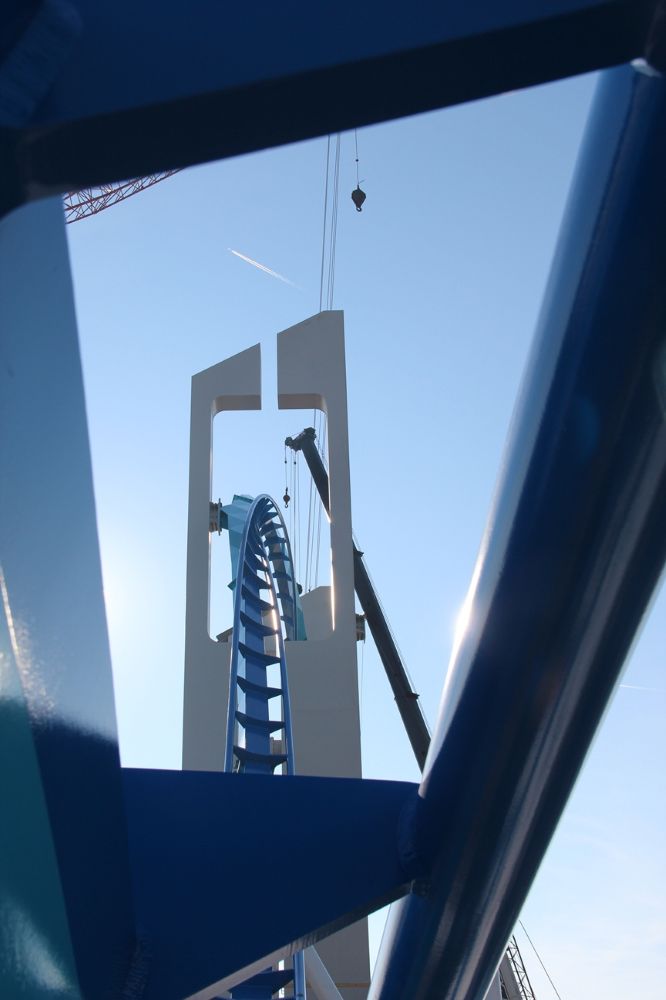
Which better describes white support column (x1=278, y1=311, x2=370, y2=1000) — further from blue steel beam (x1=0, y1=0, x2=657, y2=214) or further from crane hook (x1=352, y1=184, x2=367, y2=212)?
blue steel beam (x1=0, y1=0, x2=657, y2=214)

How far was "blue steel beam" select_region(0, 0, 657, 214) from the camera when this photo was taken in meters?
1.21

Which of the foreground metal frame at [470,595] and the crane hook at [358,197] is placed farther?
the crane hook at [358,197]

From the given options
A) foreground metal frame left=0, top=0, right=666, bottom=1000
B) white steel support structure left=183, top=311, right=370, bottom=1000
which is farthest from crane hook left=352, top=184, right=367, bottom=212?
Answer: foreground metal frame left=0, top=0, right=666, bottom=1000

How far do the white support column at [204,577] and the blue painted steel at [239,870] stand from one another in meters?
9.57

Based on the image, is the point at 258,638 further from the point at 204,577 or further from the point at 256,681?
the point at 204,577

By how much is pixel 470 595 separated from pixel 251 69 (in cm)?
130

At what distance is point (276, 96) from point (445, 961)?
2498mm

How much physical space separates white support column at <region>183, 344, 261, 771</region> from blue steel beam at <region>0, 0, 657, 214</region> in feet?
37.2

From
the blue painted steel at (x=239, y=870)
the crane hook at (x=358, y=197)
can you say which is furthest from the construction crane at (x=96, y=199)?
the blue painted steel at (x=239, y=870)

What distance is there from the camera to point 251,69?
48.1 inches

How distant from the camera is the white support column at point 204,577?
486 inches

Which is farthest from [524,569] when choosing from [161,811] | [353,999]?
[353,999]

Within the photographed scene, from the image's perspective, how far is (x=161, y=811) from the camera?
2699 millimetres

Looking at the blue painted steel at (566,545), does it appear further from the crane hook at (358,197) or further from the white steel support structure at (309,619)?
the crane hook at (358,197)
